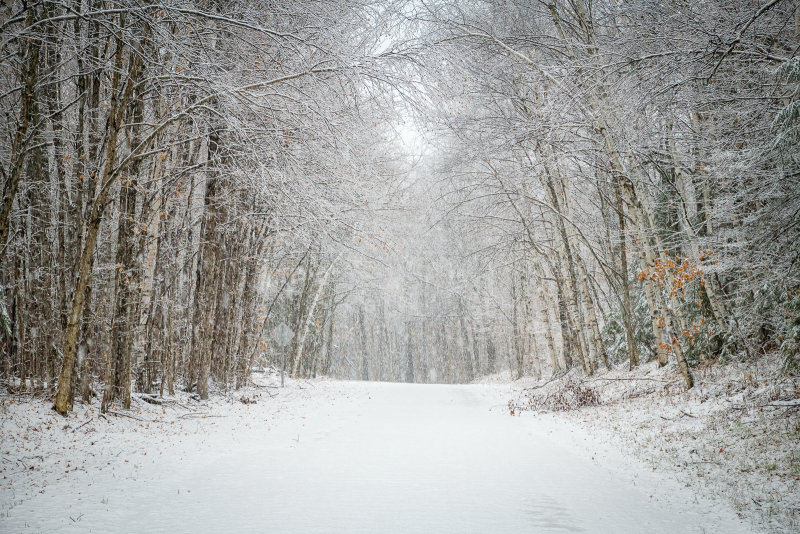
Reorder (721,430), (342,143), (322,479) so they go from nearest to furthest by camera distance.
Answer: (322,479)
(721,430)
(342,143)

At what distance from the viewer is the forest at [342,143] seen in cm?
638

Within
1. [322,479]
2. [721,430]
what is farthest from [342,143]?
[721,430]

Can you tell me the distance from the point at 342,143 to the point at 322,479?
485cm

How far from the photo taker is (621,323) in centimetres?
1669

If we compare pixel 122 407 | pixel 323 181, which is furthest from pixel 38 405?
pixel 323 181

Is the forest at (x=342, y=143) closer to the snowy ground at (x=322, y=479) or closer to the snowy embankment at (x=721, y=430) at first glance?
the snowy embankment at (x=721, y=430)

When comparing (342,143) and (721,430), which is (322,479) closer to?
(342,143)

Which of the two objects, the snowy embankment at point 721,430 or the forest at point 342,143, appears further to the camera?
the forest at point 342,143

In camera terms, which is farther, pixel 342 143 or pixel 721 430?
pixel 342 143

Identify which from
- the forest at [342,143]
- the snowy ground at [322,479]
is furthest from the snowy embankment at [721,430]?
the forest at [342,143]

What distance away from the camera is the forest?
638cm

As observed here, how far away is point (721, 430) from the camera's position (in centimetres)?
622

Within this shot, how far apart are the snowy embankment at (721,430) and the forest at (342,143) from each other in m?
0.65

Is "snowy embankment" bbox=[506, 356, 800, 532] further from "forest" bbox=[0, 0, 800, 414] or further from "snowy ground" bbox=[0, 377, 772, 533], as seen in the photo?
"forest" bbox=[0, 0, 800, 414]
